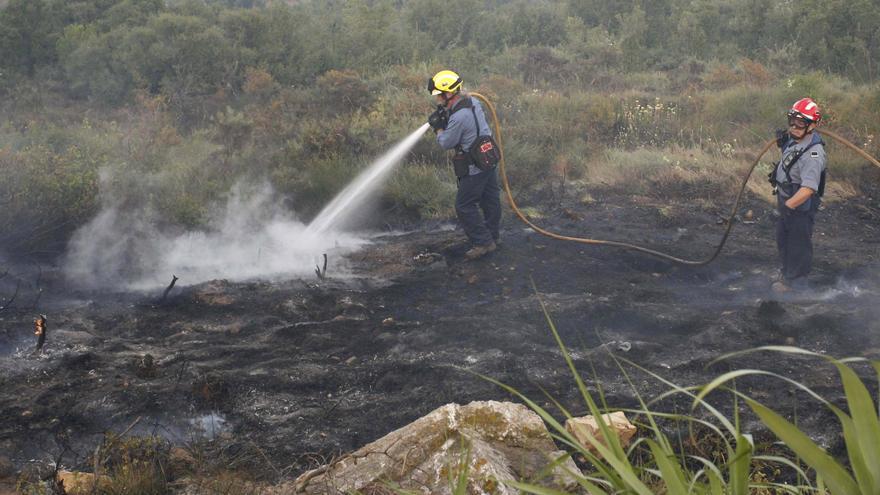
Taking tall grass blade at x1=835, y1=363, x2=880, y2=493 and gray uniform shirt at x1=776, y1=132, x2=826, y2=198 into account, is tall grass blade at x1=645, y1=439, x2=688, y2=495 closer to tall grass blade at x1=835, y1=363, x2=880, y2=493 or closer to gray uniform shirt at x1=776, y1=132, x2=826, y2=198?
tall grass blade at x1=835, y1=363, x2=880, y2=493

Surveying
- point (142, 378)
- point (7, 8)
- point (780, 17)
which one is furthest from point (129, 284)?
point (780, 17)

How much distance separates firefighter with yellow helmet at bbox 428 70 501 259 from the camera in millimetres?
8039

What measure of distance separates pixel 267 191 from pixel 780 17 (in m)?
11.8

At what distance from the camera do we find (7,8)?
45.1 ft

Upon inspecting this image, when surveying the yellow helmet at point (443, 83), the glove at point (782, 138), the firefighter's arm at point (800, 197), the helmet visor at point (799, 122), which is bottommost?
the firefighter's arm at point (800, 197)

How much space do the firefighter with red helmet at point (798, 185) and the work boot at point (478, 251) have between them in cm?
272

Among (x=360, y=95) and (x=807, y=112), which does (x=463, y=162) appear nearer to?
(x=807, y=112)

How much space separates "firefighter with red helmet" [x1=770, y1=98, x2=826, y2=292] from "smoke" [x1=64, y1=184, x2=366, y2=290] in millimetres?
4180

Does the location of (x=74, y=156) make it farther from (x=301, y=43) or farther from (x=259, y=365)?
(x=301, y=43)

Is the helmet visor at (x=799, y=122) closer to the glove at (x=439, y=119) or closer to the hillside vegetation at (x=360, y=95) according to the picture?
the glove at (x=439, y=119)

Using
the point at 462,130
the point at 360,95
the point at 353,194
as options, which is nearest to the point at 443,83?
the point at 462,130

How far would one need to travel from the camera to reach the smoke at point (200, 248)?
25.7 feet

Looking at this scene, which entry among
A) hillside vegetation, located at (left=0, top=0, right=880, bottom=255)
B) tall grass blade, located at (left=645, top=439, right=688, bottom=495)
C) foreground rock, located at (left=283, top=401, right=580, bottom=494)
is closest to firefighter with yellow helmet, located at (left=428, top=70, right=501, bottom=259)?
hillside vegetation, located at (left=0, top=0, right=880, bottom=255)

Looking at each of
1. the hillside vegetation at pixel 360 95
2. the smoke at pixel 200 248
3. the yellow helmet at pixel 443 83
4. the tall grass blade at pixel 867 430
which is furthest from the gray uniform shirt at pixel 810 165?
the tall grass blade at pixel 867 430
